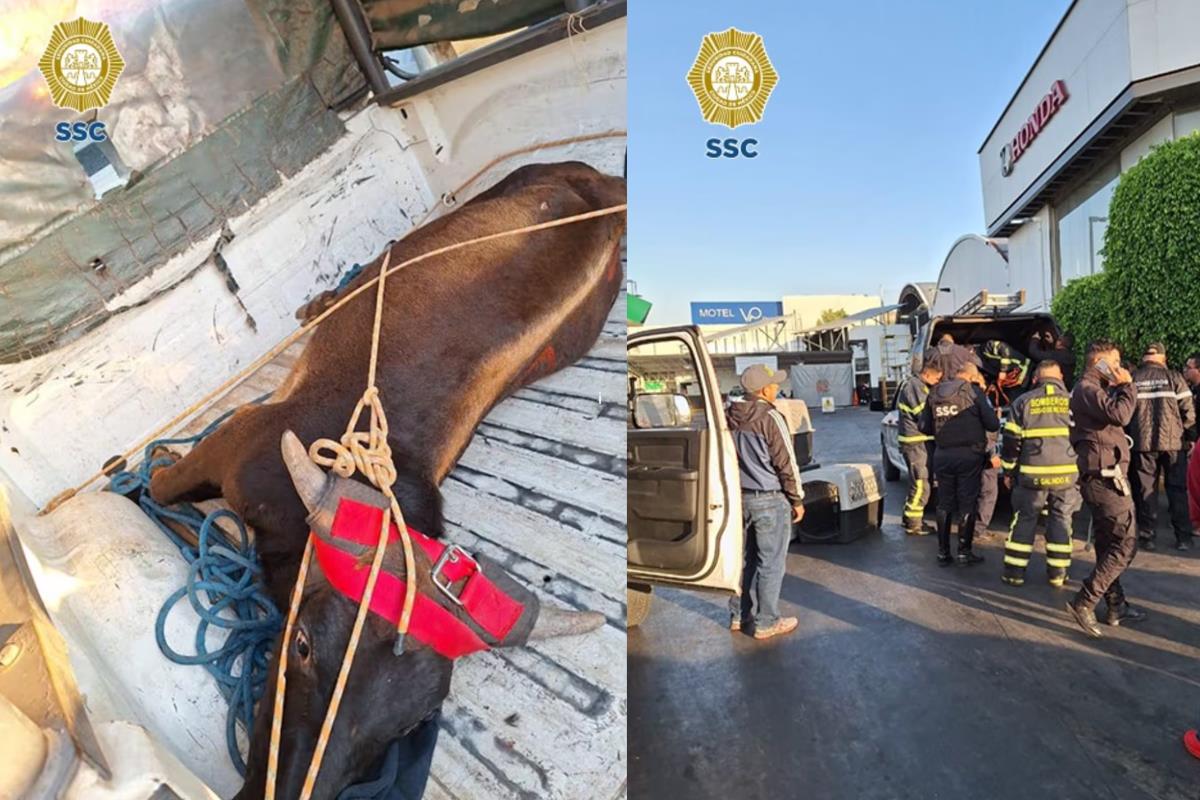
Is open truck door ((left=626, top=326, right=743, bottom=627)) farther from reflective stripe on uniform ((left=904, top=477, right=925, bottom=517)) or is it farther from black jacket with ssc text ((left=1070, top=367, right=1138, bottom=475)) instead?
reflective stripe on uniform ((left=904, top=477, right=925, bottom=517))

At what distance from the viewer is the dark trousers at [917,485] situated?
4480 mm

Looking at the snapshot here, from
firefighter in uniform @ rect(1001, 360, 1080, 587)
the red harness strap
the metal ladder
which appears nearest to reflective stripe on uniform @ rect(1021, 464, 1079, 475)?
firefighter in uniform @ rect(1001, 360, 1080, 587)

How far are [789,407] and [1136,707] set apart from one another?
242 centimetres

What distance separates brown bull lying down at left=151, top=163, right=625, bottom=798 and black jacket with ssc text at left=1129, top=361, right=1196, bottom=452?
3.46m

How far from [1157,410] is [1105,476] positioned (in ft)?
4.75

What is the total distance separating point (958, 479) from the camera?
3850mm

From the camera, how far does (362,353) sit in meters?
2.00

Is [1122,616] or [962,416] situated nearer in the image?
[1122,616]

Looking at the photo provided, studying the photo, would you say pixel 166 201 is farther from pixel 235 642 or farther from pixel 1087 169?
pixel 1087 169

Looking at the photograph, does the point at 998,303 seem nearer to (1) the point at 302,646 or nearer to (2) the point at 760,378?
(2) the point at 760,378

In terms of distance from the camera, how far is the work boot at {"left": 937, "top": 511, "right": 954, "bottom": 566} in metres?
3.83

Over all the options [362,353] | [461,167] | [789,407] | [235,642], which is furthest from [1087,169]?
[235,642]

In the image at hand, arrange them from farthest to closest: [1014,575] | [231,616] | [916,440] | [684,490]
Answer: [916,440] → [1014,575] → [684,490] → [231,616]

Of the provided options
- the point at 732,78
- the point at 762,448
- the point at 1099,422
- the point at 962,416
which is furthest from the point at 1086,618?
the point at 732,78
